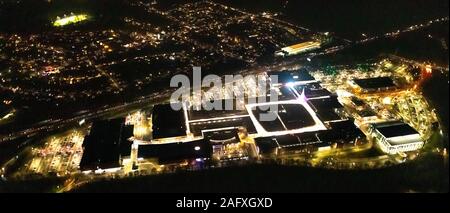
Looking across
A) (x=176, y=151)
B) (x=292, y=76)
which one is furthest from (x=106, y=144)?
(x=292, y=76)

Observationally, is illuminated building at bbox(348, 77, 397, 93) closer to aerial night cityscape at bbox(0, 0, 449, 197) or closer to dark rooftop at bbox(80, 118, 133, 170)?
aerial night cityscape at bbox(0, 0, 449, 197)

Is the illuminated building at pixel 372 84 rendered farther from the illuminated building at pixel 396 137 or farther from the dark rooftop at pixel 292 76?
the illuminated building at pixel 396 137

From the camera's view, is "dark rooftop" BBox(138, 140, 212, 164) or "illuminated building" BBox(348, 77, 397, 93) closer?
"dark rooftop" BBox(138, 140, 212, 164)

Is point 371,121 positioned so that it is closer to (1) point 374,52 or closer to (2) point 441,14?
(1) point 374,52

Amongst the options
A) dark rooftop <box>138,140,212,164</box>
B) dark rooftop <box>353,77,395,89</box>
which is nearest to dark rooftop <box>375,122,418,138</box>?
dark rooftop <box>353,77,395,89</box>

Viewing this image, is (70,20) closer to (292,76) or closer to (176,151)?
(292,76)
